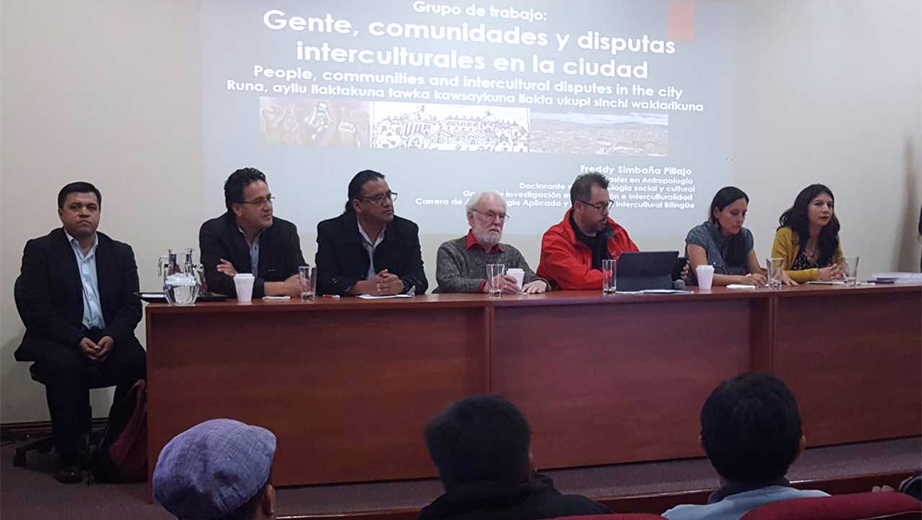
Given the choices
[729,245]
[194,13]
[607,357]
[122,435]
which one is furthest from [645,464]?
[194,13]

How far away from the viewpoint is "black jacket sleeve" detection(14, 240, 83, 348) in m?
3.54

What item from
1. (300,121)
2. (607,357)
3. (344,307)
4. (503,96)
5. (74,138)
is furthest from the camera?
(503,96)

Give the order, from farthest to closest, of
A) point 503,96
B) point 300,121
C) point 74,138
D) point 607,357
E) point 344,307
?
point 503,96
point 300,121
point 74,138
point 607,357
point 344,307

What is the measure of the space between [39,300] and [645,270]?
265 centimetres

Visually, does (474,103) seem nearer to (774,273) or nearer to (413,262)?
(413,262)

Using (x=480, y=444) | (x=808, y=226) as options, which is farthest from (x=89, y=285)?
(x=808, y=226)

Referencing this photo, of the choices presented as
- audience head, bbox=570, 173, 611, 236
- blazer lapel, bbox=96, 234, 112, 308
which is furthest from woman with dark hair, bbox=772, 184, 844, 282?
blazer lapel, bbox=96, 234, 112, 308

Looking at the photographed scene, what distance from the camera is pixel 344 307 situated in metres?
3.06

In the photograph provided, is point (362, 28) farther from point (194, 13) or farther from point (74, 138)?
point (74, 138)

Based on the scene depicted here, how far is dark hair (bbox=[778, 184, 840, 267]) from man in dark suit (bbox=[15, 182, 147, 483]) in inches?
134

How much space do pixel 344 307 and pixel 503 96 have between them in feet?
7.29

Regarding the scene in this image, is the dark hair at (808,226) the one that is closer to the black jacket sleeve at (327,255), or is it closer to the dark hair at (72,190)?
the black jacket sleeve at (327,255)

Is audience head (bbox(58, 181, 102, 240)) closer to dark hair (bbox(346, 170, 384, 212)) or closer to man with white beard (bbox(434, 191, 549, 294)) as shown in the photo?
dark hair (bbox(346, 170, 384, 212))

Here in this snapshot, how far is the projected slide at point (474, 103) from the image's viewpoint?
446cm
